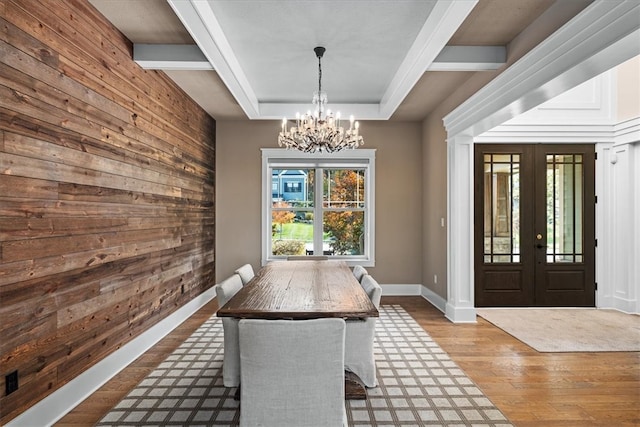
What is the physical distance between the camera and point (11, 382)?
2086 millimetres

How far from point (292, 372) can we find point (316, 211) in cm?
447

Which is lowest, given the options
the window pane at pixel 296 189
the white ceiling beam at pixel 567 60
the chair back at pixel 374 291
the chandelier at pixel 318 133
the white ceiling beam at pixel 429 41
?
the chair back at pixel 374 291

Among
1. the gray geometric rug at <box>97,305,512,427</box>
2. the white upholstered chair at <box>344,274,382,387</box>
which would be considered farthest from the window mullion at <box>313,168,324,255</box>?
the white upholstered chair at <box>344,274,382,387</box>

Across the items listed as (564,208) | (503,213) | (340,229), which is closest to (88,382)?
(340,229)

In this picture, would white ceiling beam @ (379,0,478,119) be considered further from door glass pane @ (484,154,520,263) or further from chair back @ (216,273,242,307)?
chair back @ (216,273,242,307)

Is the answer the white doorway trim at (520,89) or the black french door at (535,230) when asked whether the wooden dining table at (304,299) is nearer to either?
the white doorway trim at (520,89)

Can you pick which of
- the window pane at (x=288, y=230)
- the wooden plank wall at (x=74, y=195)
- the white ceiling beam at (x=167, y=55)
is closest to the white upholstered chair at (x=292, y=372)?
the wooden plank wall at (x=74, y=195)

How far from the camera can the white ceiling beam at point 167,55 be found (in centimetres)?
346

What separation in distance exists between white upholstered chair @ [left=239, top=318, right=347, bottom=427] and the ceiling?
2.16 m

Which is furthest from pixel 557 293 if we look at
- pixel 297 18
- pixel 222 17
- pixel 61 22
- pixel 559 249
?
pixel 61 22

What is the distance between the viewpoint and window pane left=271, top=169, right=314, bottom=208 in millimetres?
6305

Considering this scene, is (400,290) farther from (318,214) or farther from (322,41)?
(322,41)

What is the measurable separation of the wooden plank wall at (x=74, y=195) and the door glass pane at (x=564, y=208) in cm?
480

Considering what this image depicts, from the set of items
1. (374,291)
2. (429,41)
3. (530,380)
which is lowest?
(530,380)
